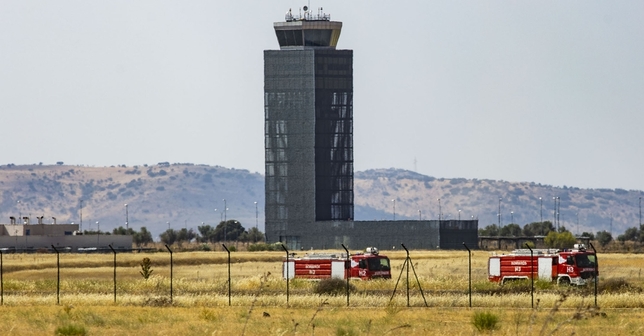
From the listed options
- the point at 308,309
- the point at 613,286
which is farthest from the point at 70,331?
the point at 613,286

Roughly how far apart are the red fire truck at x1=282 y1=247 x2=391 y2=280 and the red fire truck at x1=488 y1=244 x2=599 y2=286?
821 centimetres

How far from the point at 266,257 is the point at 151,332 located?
99214 mm

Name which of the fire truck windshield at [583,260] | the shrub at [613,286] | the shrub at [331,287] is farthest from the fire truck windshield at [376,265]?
the shrub at [613,286]

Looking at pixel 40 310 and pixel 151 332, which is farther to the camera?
pixel 40 310

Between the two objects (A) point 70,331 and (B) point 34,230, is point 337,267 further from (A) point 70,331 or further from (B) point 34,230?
(B) point 34,230

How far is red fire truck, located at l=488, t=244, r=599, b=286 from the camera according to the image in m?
75.8

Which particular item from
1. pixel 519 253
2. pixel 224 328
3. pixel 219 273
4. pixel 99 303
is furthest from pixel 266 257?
pixel 224 328

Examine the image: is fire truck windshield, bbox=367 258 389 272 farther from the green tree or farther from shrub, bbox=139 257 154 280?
the green tree

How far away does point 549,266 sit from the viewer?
76.6m

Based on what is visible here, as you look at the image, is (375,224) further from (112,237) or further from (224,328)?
(224,328)

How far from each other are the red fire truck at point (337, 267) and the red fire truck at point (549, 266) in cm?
821

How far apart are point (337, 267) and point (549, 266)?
14.1 m

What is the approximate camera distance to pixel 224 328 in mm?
46562

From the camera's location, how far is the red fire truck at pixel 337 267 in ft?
272
